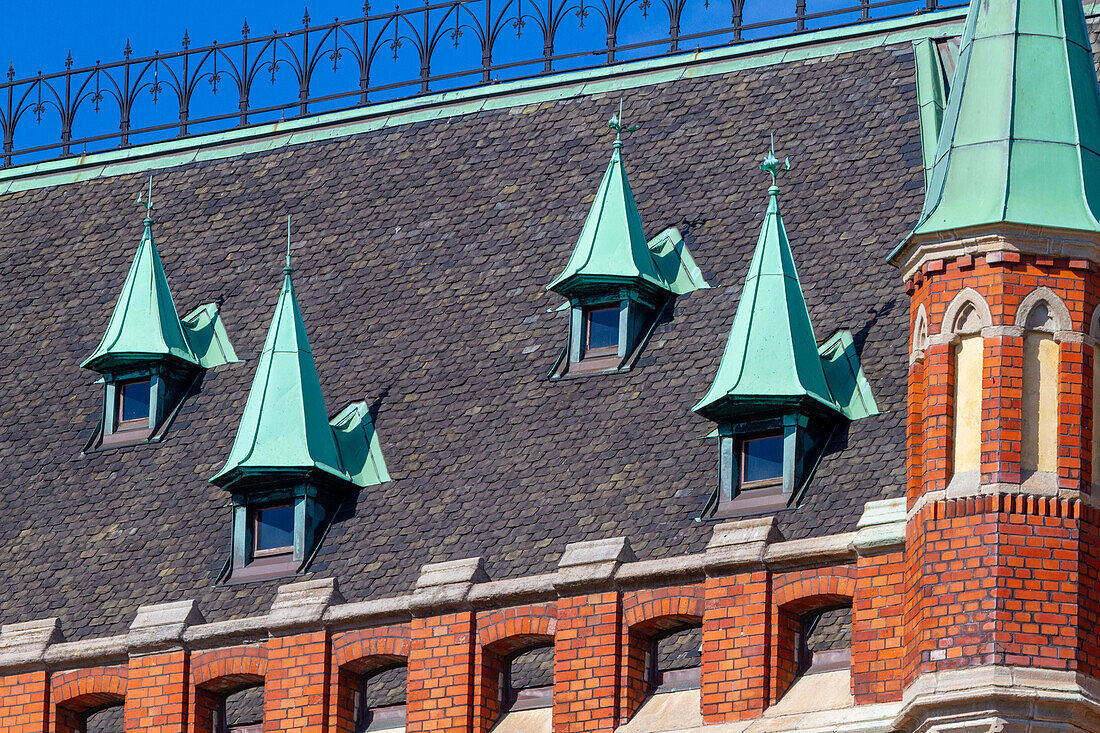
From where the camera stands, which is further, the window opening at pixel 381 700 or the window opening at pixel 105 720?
the window opening at pixel 105 720

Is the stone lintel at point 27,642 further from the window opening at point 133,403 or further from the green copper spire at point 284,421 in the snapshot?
the window opening at point 133,403

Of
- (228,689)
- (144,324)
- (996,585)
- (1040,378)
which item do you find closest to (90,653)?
(228,689)

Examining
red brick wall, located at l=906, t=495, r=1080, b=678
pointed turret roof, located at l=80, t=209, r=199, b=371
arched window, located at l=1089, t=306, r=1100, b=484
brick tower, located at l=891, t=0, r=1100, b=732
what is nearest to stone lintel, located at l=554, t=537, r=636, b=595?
brick tower, located at l=891, t=0, r=1100, b=732

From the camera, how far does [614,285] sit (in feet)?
144

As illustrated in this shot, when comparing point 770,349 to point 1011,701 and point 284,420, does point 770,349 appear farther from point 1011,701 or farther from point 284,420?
point 1011,701

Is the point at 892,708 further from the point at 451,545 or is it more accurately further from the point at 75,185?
the point at 75,185

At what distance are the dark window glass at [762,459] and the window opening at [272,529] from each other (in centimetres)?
567

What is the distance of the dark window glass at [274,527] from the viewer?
43.8m

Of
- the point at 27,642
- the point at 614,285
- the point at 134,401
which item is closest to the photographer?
the point at 27,642

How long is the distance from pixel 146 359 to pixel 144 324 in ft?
1.47

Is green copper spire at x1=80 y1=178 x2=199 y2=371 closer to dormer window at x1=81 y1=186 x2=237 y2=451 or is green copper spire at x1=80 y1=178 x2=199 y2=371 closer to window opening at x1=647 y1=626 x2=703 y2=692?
dormer window at x1=81 y1=186 x2=237 y2=451

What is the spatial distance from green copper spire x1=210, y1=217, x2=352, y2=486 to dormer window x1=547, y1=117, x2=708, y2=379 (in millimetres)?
2776

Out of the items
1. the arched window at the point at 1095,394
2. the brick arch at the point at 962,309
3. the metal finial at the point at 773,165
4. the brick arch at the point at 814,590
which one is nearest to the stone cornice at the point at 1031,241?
the brick arch at the point at 962,309

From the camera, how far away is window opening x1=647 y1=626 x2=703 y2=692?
131 feet
